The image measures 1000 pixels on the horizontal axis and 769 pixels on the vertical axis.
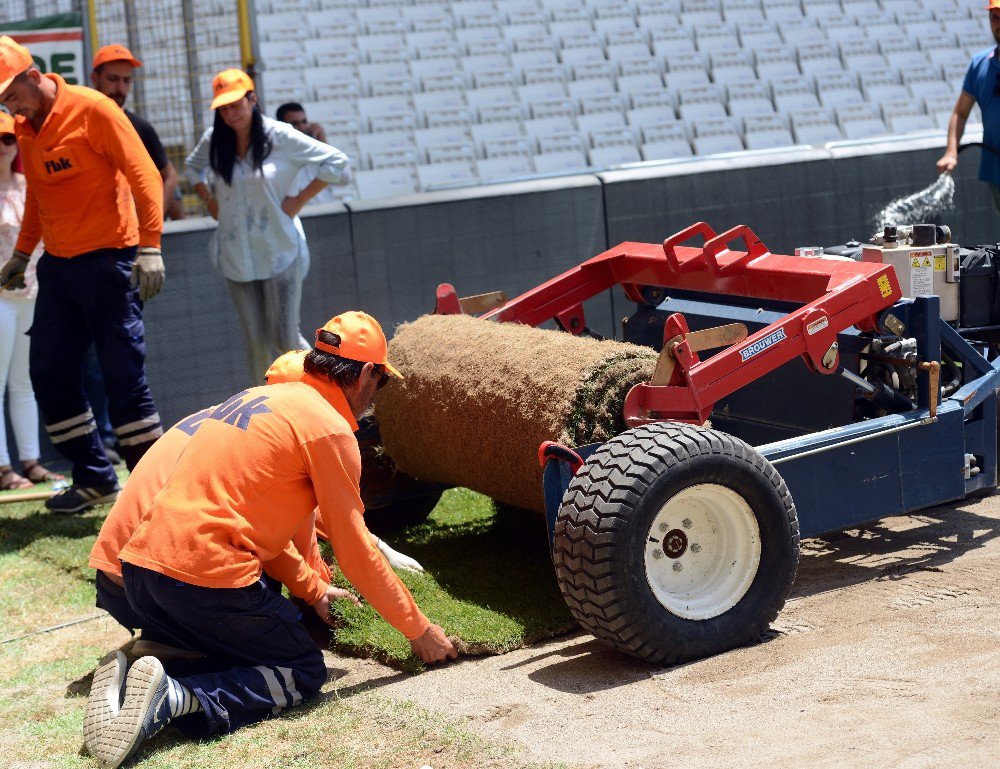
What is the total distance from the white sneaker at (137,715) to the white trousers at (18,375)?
385 cm

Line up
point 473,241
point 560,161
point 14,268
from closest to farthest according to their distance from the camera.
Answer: point 14,268 < point 473,241 < point 560,161

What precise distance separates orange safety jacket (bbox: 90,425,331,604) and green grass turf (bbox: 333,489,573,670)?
1.17 ft

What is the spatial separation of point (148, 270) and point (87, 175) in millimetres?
554

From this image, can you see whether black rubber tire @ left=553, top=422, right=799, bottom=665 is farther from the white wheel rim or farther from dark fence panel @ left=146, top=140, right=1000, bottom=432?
dark fence panel @ left=146, top=140, right=1000, bottom=432

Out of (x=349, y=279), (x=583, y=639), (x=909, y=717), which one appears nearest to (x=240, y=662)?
(x=583, y=639)

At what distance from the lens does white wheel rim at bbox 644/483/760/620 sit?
4273 mm

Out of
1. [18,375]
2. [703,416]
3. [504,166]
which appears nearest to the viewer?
[703,416]

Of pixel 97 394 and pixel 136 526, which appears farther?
pixel 97 394

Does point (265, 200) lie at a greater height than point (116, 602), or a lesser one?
greater

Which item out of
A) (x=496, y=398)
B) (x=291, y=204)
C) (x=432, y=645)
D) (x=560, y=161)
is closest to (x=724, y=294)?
(x=496, y=398)

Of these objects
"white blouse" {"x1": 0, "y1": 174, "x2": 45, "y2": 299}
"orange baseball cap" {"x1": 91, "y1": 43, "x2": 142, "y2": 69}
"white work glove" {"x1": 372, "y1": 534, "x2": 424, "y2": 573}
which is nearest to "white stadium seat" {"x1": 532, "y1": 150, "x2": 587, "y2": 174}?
"orange baseball cap" {"x1": 91, "y1": 43, "x2": 142, "y2": 69}

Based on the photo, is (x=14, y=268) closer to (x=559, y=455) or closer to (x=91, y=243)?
(x=91, y=243)

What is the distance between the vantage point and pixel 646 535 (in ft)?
13.5

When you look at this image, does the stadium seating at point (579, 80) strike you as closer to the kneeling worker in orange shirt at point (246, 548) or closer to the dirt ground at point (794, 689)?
the dirt ground at point (794, 689)
